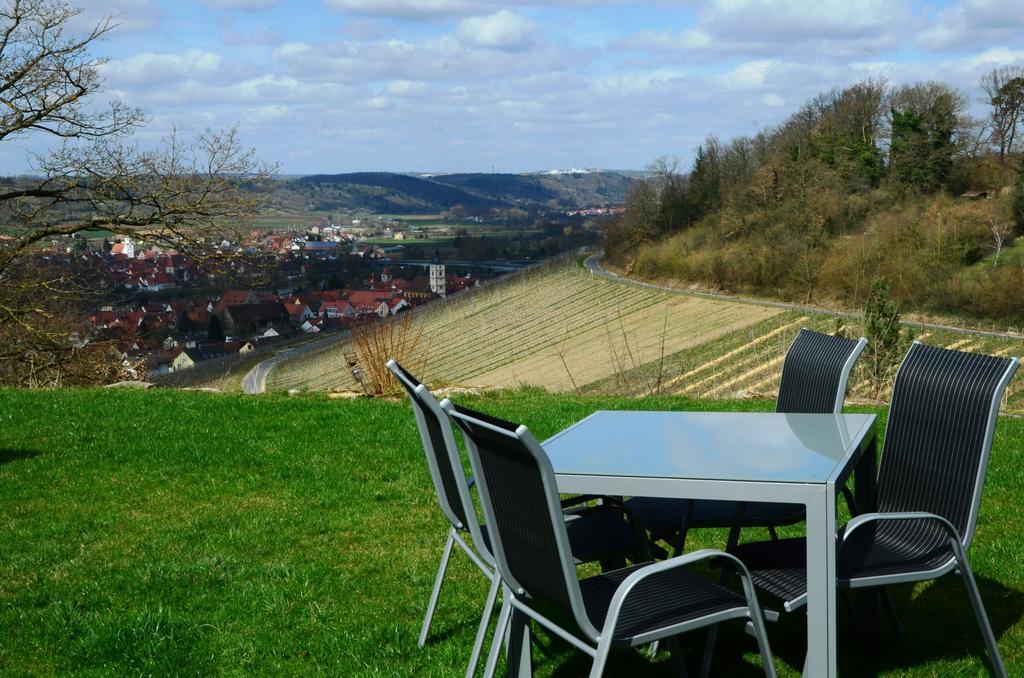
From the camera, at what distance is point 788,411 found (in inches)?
167

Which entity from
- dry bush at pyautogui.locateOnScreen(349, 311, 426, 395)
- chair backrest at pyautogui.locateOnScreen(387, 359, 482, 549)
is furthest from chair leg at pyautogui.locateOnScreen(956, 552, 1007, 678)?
dry bush at pyautogui.locateOnScreen(349, 311, 426, 395)

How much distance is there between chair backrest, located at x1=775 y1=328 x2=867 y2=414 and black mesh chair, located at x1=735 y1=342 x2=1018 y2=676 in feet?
1.29

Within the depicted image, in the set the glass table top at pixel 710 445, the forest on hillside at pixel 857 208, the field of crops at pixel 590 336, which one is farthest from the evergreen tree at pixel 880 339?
the forest on hillside at pixel 857 208

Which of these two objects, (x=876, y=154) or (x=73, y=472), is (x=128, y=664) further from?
(x=876, y=154)

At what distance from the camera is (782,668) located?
3045 mm

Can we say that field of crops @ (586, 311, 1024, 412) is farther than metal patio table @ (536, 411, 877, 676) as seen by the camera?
Yes

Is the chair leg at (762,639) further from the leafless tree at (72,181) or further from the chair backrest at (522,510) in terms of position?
the leafless tree at (72,181)

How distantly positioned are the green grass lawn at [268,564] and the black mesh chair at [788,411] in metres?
0.37

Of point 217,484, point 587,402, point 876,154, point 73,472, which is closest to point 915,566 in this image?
point 217,484

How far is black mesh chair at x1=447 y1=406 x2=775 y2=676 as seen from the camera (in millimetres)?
2248

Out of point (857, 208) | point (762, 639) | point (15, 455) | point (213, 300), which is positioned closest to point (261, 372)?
point (213, 300)

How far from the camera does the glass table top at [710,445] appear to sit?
2.76m

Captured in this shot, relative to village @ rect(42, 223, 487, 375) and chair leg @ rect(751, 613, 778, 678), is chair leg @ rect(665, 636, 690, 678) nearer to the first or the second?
chair leg @ rect(751, 613, 778, 678)

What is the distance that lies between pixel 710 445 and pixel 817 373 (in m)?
1.05
